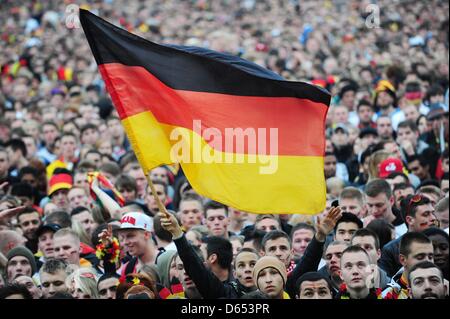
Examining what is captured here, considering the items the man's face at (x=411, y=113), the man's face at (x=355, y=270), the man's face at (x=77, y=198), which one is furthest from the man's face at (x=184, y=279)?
the man's face at (x=411, y=113)

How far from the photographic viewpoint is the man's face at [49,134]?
19312 mm

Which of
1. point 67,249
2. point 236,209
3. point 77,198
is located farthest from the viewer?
point 77,198

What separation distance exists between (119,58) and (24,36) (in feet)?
82.0

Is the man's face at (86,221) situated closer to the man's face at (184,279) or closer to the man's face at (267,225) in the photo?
the man's face at (267,225)

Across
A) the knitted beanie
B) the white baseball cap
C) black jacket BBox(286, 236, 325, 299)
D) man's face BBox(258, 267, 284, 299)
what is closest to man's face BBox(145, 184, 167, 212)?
the white baseball cap

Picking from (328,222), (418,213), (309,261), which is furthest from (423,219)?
(328,222)

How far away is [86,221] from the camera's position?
44.1 feet

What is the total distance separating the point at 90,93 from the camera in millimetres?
24094

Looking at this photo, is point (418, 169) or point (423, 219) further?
point (418, 169)

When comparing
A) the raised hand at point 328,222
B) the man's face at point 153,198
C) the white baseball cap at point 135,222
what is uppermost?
the man's face at point 153,198

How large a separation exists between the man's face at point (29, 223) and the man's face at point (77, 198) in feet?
3.59

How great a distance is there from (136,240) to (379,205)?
8.80 feet

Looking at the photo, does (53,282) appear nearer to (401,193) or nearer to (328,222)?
(328,222)

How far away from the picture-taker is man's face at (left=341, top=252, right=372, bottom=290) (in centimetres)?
984
